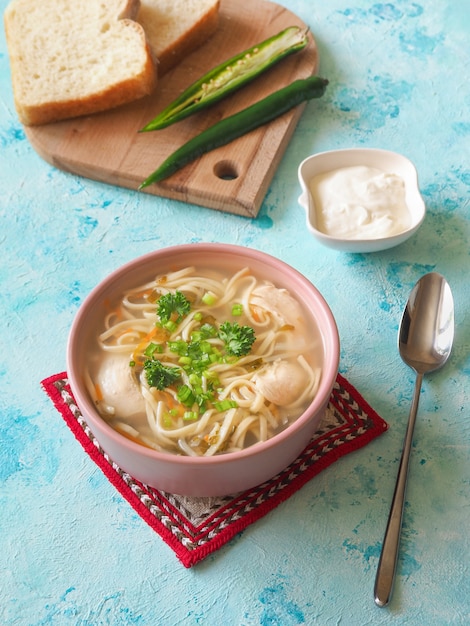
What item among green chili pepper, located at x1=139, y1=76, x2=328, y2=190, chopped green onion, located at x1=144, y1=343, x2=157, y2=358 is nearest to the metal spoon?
chopped green onion, located at x1=144, y1=343, x2=157, y2=358

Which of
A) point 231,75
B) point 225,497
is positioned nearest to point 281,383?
point 225,497

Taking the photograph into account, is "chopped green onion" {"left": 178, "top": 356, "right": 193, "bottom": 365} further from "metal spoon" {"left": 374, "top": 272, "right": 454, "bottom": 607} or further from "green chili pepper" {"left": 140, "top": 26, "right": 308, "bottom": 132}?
"green chili pepper" {"left": 140, "top": 26, "right": 308, "bottom": 132}

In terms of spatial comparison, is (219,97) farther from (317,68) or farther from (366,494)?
(366,494)

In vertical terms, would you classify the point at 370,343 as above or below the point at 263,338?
below

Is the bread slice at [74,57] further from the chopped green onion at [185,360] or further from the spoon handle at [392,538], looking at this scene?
the spoon handle at [392,538]

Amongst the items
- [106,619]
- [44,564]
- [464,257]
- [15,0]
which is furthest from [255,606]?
[15,0]

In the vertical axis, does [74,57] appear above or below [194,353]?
above

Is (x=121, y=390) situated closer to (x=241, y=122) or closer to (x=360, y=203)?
(x=360, y=203)
